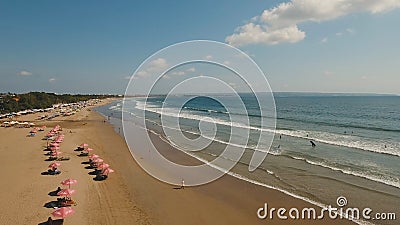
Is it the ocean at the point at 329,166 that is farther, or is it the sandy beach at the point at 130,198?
the ocean at the point at 329,166

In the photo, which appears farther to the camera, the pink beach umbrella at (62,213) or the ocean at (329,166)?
the ocean at (329,166)

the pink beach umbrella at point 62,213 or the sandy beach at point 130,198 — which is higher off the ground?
the pink beach umbrella at point 62,213

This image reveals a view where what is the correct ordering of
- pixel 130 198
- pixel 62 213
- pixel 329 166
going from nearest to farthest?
pixel 62 213 → pixel 130 198 → pixel 329 166

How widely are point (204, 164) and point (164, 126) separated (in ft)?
91.7

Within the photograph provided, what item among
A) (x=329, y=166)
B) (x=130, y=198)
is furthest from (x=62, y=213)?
(x=329, y=166)

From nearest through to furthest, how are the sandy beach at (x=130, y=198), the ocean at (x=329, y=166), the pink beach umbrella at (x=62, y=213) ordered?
the pink beach umbrella at (x=62, y=213)
the sandy beach at (x=130, y=198)
the ocean at (x=329, y=166)

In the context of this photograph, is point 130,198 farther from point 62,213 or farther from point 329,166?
point 329,166

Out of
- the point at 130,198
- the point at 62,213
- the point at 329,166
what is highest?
the point at 62,213

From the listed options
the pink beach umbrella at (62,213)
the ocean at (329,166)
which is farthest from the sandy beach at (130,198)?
the ocean at (329,166)

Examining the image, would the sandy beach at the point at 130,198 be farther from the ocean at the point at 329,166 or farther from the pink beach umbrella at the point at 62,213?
the ocean at the point at 329,166

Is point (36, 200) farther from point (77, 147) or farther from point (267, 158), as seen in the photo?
point (267, 158)

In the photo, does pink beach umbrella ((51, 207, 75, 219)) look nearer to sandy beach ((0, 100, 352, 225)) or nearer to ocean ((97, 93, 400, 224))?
sandy beach ((0, 100, 352, 225))

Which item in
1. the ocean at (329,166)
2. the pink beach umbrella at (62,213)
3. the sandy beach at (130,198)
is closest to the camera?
the pink beach umbrella at (62,213)

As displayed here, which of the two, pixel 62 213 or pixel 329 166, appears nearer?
pixel 62 213
